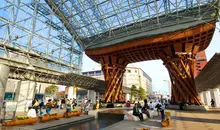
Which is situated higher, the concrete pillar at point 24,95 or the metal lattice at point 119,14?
the metal lattice at point 119,14

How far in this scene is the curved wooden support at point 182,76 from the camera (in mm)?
20406

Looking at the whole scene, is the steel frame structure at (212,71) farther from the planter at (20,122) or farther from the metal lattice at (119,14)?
the planter at (20,122)

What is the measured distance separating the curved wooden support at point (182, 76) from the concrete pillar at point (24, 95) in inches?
874

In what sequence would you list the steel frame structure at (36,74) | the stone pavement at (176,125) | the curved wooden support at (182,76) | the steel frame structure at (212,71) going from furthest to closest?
the curved wooden support at (182,76)
the steel frame structure at (36,74)
the steel frame structure at (212,71)
the stone pavement at (176,125)

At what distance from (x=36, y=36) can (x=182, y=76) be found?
23.8 metres

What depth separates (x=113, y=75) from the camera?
28906mm

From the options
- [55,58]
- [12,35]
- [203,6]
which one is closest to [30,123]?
[12,35]

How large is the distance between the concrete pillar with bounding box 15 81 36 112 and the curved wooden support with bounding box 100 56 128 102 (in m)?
13.7

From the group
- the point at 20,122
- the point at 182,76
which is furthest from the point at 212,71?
the point at 20,122

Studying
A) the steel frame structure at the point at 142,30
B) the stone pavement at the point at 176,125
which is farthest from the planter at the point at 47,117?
the steel frame structure at the point at 142,30

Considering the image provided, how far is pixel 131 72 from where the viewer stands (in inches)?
3659

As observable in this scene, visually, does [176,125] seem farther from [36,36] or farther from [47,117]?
[36,36]

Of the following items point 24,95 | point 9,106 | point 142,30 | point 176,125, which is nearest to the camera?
point 176,125

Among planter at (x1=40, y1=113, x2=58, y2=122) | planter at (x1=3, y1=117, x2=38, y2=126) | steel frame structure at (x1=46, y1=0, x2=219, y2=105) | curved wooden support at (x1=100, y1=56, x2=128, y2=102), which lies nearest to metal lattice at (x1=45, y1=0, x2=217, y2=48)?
steel frame structure at (x1=46, y1=0, x2=219, y2=105)
